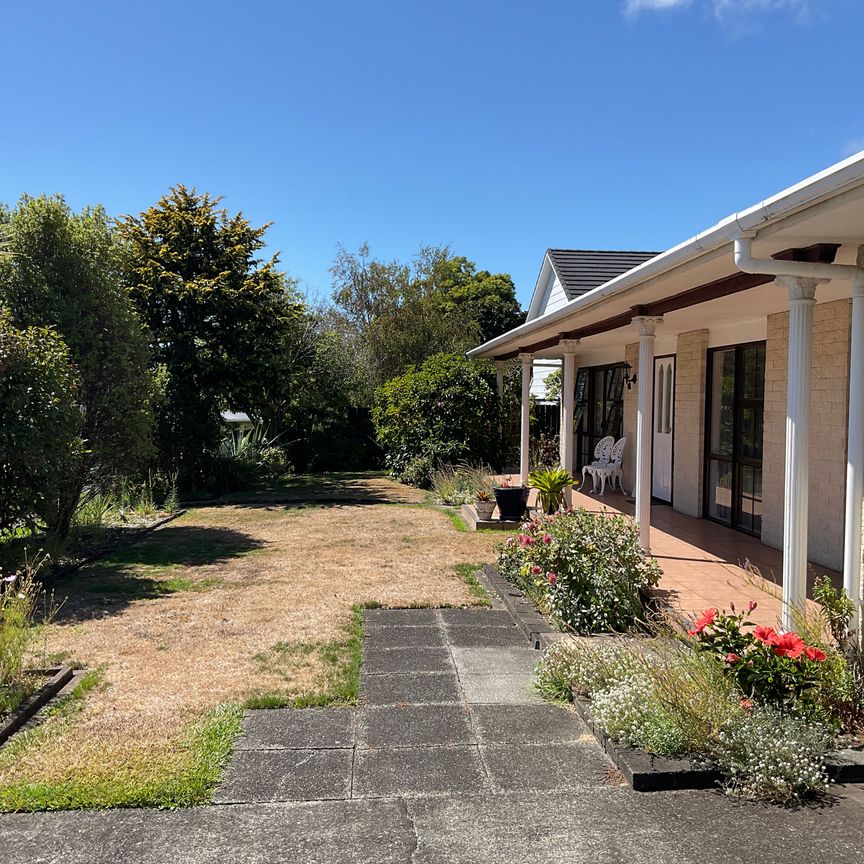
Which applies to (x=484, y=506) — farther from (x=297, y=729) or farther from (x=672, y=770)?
(x=672, y=770)

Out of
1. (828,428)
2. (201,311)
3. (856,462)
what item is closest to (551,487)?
(828,428)

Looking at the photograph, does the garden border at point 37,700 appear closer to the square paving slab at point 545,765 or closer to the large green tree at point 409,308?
the square paving slab at point 545,765

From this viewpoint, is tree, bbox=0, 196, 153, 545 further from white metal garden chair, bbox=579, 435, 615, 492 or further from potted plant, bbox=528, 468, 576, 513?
white metal garden chair, bbox=579, 435, 615, 492

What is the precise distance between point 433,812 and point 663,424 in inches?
381

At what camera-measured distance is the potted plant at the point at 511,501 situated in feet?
33.0

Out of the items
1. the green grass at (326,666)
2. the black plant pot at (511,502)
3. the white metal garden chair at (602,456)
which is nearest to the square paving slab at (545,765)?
the green grass at (326,666)

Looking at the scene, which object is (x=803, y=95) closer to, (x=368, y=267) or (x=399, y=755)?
(x=399, y=755)

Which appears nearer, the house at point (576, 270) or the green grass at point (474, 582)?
the green grass at point (474, 582)

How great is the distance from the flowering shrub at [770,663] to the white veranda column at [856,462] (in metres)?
0.49

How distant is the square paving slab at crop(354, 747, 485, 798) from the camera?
10.6 feet

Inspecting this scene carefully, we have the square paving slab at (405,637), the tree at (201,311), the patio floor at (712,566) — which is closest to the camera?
the square paving slab at (405,637)

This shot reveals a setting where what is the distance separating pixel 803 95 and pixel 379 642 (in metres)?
12.9

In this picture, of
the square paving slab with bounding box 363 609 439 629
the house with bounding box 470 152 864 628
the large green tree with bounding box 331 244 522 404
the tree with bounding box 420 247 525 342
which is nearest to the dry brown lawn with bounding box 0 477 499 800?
the square paving slab with bounding box 363 609 439 629

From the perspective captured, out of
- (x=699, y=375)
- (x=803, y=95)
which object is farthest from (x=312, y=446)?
(x=803, y=95)
